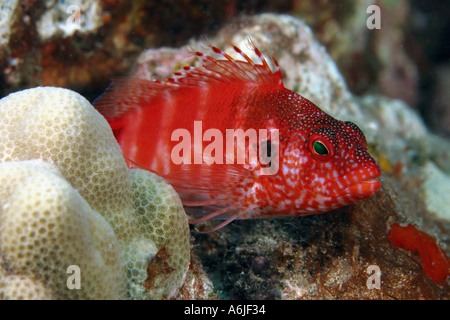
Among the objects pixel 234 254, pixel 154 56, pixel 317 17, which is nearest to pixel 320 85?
pixel 317 17

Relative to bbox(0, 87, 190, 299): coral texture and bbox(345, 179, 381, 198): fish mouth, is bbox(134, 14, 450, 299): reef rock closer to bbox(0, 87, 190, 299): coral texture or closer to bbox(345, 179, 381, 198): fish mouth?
bbox(345, 179, 381, 198): fish mouth
